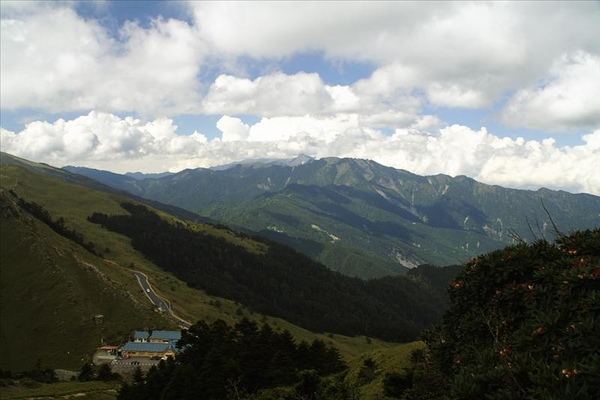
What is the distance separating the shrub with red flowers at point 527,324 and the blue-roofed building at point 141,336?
276 ft

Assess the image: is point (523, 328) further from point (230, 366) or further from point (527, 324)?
point (230, 366)

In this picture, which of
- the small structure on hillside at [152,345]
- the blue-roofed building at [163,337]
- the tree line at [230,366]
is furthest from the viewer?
the blue-roofed building at [163,337]

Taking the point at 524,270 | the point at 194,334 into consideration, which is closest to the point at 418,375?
the point at 524,270

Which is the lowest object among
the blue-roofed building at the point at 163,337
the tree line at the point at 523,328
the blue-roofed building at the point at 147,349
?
the blue-roofed building at the point at 147,349

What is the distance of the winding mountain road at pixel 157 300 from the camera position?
385 ft

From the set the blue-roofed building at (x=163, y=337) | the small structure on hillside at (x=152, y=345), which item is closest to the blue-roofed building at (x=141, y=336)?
Answer: the small structure on hillside at (x=152, y=345)

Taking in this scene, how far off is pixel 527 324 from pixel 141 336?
312ft

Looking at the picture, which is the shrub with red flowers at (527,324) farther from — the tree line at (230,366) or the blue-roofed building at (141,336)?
the blue-roofed building at (141,336)

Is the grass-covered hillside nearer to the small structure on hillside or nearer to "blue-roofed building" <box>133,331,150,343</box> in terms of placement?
"blue-roofed building" <box>133,331,150,343</box>

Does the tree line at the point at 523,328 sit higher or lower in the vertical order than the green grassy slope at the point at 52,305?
higher

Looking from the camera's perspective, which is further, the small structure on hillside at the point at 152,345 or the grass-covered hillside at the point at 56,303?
the grass-covered hillside at the point at 56,303

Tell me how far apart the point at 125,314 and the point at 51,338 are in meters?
16.2

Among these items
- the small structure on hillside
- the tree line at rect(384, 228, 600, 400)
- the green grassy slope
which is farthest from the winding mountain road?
the tree line at rect(384, 228, 600, 400)

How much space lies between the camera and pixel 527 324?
476 inches
